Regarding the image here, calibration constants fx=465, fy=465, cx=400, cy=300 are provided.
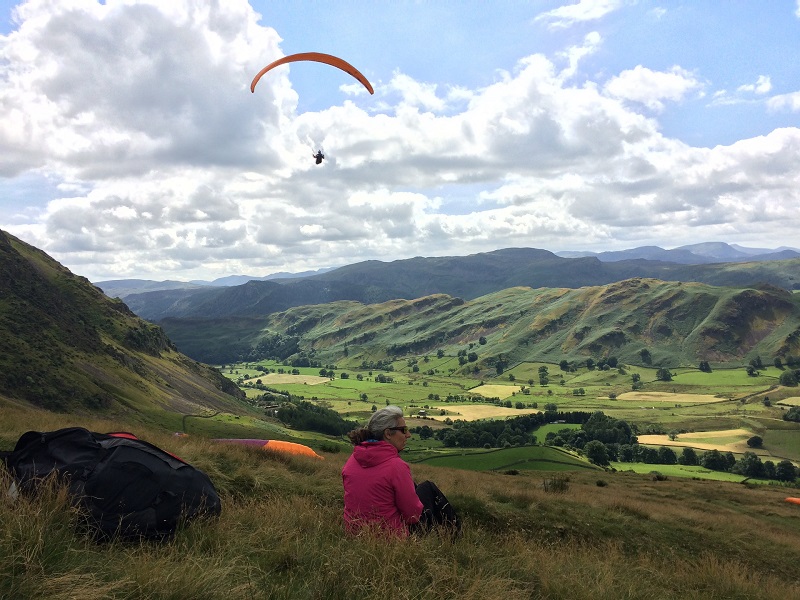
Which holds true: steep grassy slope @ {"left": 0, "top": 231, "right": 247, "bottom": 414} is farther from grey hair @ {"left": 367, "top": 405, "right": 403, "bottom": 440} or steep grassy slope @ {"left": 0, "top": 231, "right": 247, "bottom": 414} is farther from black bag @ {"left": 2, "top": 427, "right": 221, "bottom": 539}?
grey hair @ {"left": 367, "top": 405, "right": 403, "bottom": 440}

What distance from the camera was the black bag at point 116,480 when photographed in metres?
5.83

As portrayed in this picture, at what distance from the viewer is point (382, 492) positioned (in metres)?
6.86

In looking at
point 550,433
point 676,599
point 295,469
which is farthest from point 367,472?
point 550,433

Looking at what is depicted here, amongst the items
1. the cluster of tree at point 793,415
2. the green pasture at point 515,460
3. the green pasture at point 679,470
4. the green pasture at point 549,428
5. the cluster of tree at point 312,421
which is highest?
the green pasture at point 515,460

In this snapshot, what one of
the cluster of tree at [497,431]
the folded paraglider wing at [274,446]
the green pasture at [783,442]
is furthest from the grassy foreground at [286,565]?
the green pasture at [783,442]

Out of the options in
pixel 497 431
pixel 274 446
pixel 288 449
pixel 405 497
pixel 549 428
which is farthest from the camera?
pixel 549 428

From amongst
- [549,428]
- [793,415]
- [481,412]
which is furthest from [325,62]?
[793,415]

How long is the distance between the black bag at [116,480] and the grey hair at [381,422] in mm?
2636

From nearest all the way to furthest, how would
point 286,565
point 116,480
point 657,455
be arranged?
point 286,565 → point 116,480 → point 657,455

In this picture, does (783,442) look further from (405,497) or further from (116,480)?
(116,480)

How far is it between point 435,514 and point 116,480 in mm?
4800

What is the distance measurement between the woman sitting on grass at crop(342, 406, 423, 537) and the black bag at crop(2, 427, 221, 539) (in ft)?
6.95

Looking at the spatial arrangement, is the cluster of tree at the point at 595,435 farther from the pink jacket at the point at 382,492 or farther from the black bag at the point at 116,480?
the black bag at the point at 116,480

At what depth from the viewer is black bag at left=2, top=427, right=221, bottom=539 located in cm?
583
